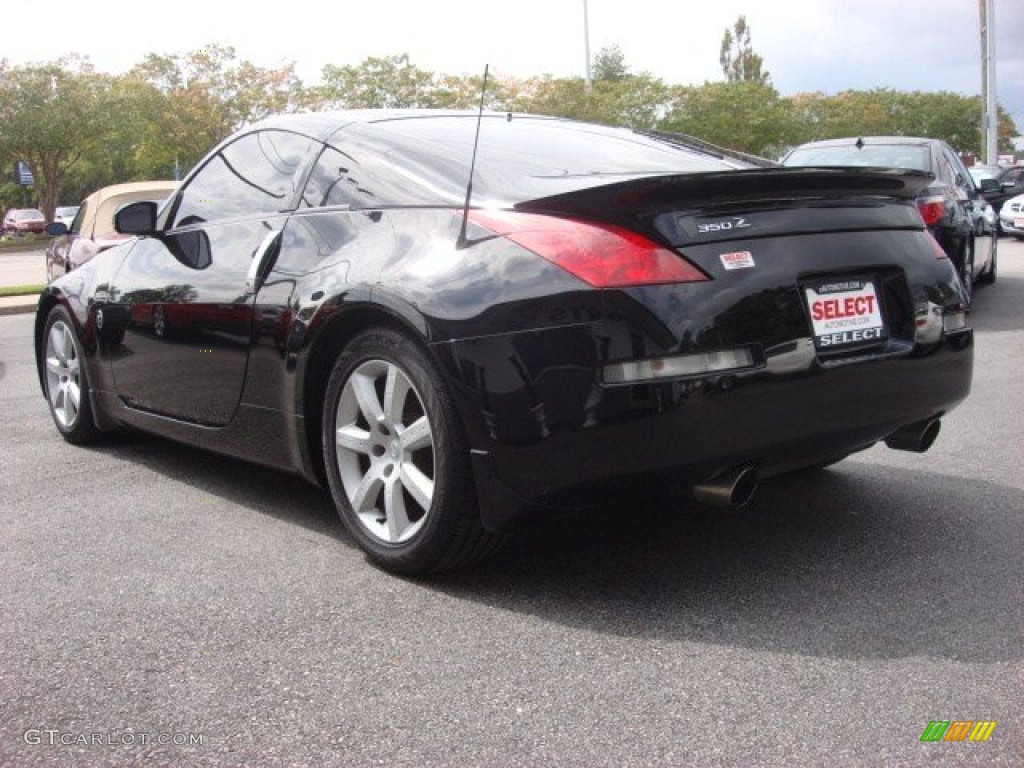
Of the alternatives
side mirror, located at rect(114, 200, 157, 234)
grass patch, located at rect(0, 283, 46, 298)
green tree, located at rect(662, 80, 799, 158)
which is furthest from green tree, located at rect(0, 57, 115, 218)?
side mirror, located at rect(114, 200, 157, 234)

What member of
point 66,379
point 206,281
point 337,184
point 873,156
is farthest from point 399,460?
point 873,156

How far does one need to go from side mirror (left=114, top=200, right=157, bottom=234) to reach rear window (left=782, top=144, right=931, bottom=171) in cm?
673

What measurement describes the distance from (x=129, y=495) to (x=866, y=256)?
9.79 ft

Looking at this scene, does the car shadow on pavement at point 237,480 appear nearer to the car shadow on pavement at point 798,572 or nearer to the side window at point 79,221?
the car shadow on pavement at point 798,572

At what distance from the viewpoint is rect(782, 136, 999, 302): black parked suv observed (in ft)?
30.2

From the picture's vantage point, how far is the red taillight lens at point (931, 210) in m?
9.03

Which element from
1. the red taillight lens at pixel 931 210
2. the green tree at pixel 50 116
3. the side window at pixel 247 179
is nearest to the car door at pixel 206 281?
the side window at pixel 247 179

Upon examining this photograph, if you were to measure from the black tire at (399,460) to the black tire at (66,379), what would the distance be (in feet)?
7.38

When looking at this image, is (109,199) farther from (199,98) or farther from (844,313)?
(199,98)

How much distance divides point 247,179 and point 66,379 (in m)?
1.85

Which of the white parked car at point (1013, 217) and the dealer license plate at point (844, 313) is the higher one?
the dealer license plate at point (844, 313)

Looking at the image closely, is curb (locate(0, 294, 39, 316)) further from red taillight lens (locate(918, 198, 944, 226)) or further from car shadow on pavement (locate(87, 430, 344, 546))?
red taillight lens (locate(918, 198, 944, 226))

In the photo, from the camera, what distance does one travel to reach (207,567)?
373cm

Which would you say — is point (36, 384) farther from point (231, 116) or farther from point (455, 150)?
point (231, 116)
